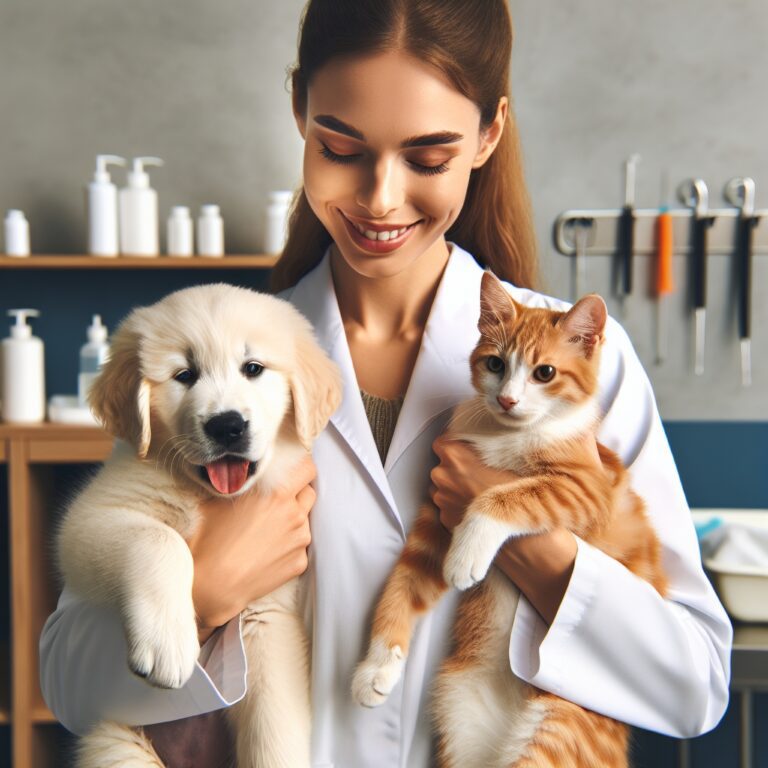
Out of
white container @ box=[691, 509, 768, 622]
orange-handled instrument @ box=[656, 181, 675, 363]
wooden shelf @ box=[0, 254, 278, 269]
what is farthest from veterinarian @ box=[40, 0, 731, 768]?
orange-handled instrument @ box=[656, 181, 675, 363]

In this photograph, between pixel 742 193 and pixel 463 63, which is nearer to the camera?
pixel 463 63

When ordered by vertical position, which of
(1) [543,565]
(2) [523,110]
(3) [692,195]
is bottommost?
(1) [543,565]

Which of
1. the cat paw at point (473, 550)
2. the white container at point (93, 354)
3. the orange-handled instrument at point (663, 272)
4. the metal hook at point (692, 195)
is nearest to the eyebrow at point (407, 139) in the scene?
the cat paw at point (473, 550)

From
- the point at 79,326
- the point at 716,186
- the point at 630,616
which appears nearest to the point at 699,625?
the point at 630,616

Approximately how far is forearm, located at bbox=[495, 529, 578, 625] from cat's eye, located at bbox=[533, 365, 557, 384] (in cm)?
21

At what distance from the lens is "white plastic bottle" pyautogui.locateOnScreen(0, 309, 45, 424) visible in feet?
8.80

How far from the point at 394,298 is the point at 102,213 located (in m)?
1.70

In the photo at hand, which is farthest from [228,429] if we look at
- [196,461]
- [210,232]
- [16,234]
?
[16,234]

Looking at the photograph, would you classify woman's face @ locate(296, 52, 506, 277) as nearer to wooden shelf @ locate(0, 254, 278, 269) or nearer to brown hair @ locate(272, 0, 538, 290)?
brown hair @ locate(272, 0, 538, 290)

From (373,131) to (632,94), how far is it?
2.22 m

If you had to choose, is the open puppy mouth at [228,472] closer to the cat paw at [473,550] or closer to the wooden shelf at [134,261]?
the cat paw at [473,550]

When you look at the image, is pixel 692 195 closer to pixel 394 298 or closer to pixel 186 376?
pixel 394 298

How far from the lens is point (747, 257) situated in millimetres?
2939

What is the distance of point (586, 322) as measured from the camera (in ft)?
3.81
